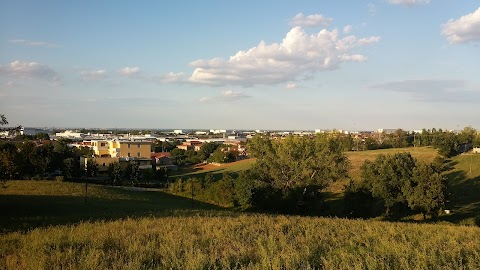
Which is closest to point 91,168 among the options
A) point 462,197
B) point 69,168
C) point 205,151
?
point 69,168

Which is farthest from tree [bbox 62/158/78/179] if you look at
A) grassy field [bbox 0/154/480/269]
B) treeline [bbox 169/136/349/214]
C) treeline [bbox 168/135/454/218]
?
grassy field [bbox 0/154/480/269]

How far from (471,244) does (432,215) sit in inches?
1212

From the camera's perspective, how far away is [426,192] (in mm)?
39219

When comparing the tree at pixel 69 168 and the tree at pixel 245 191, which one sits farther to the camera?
the tree at pixel 69 168

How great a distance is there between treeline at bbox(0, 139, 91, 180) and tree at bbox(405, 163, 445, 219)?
5049 centimetres

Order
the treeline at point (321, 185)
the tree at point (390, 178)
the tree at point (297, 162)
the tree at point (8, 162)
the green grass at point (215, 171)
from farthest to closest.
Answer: the green grass at point (215, 171) → the tree at point (8, 162) → the tree at point (297, 162) → the tree at point (390, 178) → the treeline at point (321, 185)

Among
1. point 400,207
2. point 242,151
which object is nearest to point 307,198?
point 400,207

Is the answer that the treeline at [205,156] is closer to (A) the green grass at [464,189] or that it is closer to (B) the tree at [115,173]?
(B) the tree at [115,173]

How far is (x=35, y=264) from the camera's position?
28.4ft

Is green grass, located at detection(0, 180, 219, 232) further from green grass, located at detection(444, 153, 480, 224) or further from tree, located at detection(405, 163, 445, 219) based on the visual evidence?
green grass, located at detection(444, 153, 480, 224)

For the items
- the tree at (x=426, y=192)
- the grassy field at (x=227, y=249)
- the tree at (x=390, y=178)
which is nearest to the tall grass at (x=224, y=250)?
the grassy field at (x=227, y=249)

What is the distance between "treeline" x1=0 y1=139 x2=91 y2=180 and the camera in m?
56.7

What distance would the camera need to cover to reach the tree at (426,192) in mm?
38750

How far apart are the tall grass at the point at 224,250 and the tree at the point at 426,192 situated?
2583 centimetres
